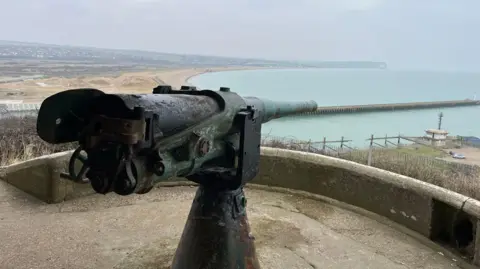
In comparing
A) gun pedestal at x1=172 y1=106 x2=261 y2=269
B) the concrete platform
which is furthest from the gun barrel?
the concrete platform

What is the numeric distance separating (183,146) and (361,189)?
3238 mm

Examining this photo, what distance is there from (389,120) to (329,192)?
90.9 feet

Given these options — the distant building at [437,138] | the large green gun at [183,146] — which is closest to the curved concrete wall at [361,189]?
the large green gun at [183,146]

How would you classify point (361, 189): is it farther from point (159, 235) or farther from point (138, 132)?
point (138, 132)

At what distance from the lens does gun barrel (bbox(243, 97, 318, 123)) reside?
11.0 ft

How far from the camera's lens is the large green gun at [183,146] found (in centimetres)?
203

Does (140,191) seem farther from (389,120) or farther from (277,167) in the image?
(389,120)

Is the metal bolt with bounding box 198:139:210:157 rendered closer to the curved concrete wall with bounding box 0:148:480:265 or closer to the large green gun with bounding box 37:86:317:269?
the large green gun with bounding box 37:86:317:269

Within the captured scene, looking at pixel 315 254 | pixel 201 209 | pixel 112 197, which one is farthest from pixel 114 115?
pixel 112 197

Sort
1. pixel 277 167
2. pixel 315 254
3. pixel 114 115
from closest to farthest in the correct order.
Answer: pixel 114 115 → pixel 315 254 → pixel 277 167

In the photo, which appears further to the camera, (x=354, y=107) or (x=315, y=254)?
(x=354, y=107)

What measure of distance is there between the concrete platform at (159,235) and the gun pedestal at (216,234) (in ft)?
2.76

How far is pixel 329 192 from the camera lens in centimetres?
547

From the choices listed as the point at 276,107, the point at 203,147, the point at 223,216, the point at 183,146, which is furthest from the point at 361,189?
the point at 183,146
